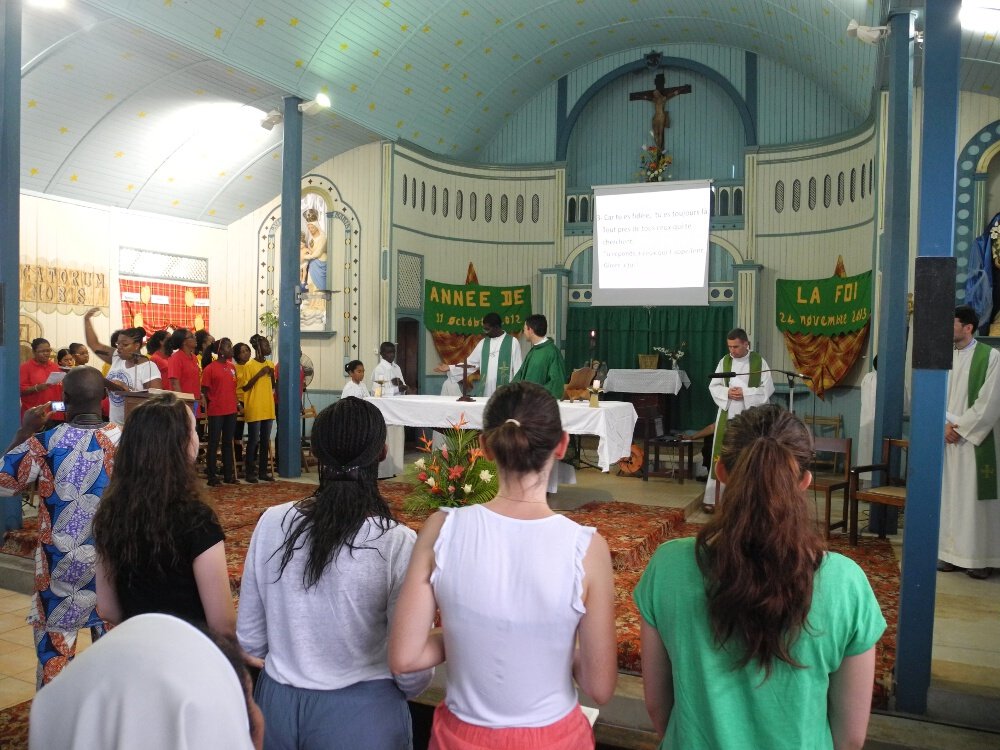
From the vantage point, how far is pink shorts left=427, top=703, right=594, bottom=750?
1.60m

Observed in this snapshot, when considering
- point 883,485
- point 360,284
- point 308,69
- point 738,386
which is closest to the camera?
point 883,485

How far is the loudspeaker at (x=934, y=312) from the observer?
9.73 feet

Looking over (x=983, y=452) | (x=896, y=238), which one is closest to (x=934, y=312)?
(x=983, y=452)

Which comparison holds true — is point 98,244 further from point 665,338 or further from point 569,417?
point 665,338

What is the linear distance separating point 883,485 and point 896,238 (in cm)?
174

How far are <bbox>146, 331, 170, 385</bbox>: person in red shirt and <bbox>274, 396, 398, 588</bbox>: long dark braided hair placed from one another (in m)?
5.12

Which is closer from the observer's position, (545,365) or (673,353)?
(545,365)

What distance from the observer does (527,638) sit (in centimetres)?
157

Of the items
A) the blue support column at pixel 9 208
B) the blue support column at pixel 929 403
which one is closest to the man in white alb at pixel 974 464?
the blue support column at pixel 929 403

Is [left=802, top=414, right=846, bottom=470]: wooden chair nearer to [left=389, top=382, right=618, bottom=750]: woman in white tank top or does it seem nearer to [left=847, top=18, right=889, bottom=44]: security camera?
[left=847, top=18, right=889, bottom=44]: security camera

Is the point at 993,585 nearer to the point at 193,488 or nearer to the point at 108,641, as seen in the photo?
the point at 193,488

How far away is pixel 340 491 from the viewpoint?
5.99 feet

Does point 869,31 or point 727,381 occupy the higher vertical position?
point 869,31

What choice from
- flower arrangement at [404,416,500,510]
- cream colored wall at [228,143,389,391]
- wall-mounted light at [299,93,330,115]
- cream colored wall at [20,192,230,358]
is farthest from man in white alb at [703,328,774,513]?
cream colored wall at [20,192,230,358]
